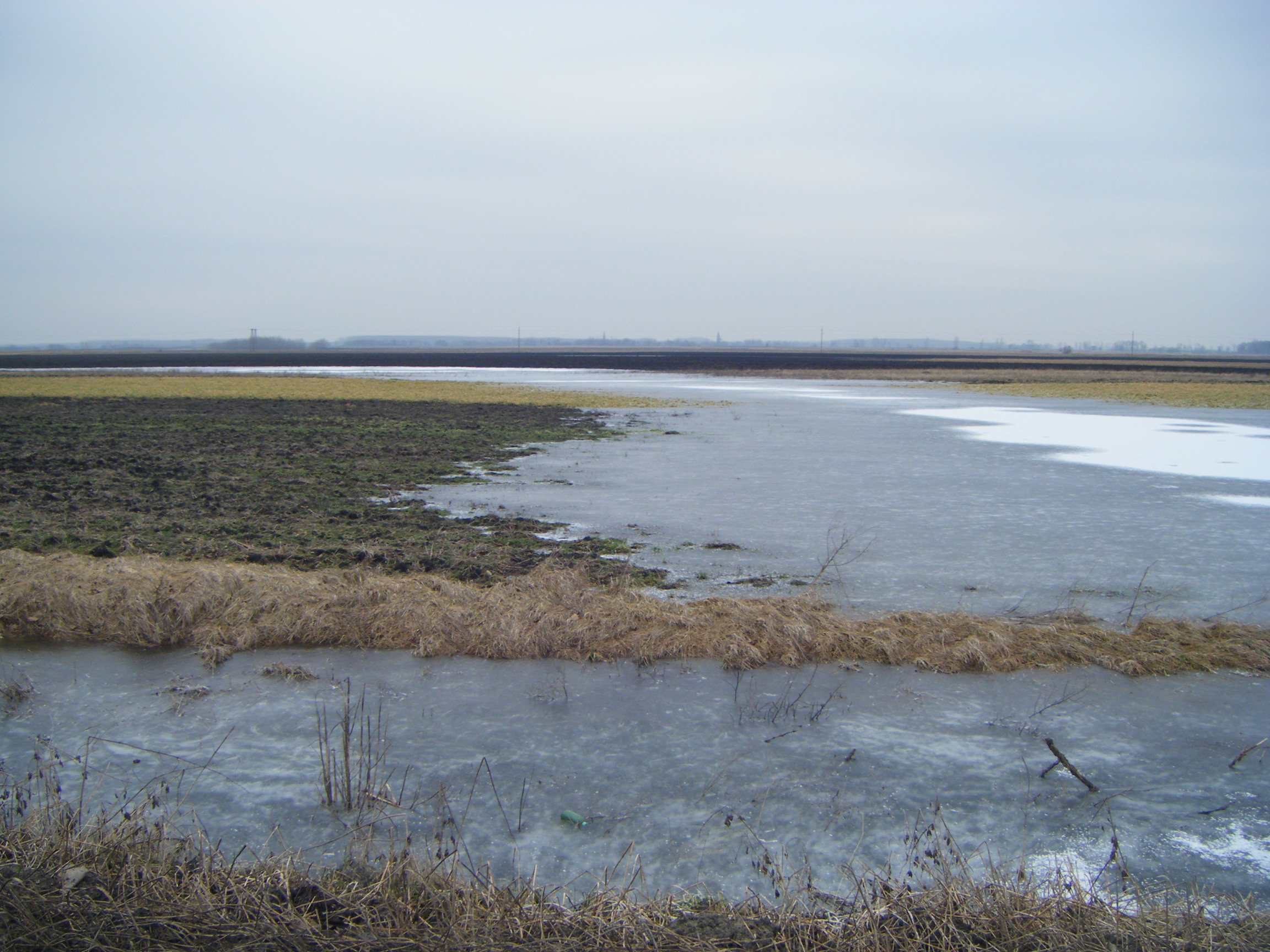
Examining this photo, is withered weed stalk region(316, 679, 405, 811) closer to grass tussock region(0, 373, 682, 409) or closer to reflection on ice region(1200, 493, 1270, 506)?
reflection on ice region(1200, 493, 1270, 506)

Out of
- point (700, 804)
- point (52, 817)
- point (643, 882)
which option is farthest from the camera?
point (700, 804)

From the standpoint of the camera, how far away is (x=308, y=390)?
46031 millimetres

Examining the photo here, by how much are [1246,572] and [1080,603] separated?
2742 millimetres

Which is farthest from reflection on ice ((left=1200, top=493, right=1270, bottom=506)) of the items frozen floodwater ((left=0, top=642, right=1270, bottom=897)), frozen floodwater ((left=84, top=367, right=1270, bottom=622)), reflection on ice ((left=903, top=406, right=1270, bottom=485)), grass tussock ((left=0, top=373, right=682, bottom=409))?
grass tussock ((left=0, top=373, right=682, bottom=409))

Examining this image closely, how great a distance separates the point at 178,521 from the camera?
1160 cm

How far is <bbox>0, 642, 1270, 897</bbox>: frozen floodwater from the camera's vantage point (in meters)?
4.32

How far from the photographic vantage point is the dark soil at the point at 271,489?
10.1 metres

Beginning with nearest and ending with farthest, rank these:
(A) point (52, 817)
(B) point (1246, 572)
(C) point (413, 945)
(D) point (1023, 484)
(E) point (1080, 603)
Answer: (C) point (413, 945) → (A) point (52, 817) → (E) point (1080, 603) → (B) point (1246, 572) → (D) point (1023, 484)

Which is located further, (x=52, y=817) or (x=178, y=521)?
(x=178, y=521)

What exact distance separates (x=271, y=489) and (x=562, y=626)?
346 inches

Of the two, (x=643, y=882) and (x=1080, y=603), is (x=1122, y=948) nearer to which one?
(x=643, y=882)

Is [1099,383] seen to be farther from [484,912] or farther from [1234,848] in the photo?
[484,912]

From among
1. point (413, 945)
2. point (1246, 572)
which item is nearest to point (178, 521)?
point (413, 945)

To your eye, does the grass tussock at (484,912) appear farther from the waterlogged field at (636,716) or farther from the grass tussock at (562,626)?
the grass tussock at (562,626)
